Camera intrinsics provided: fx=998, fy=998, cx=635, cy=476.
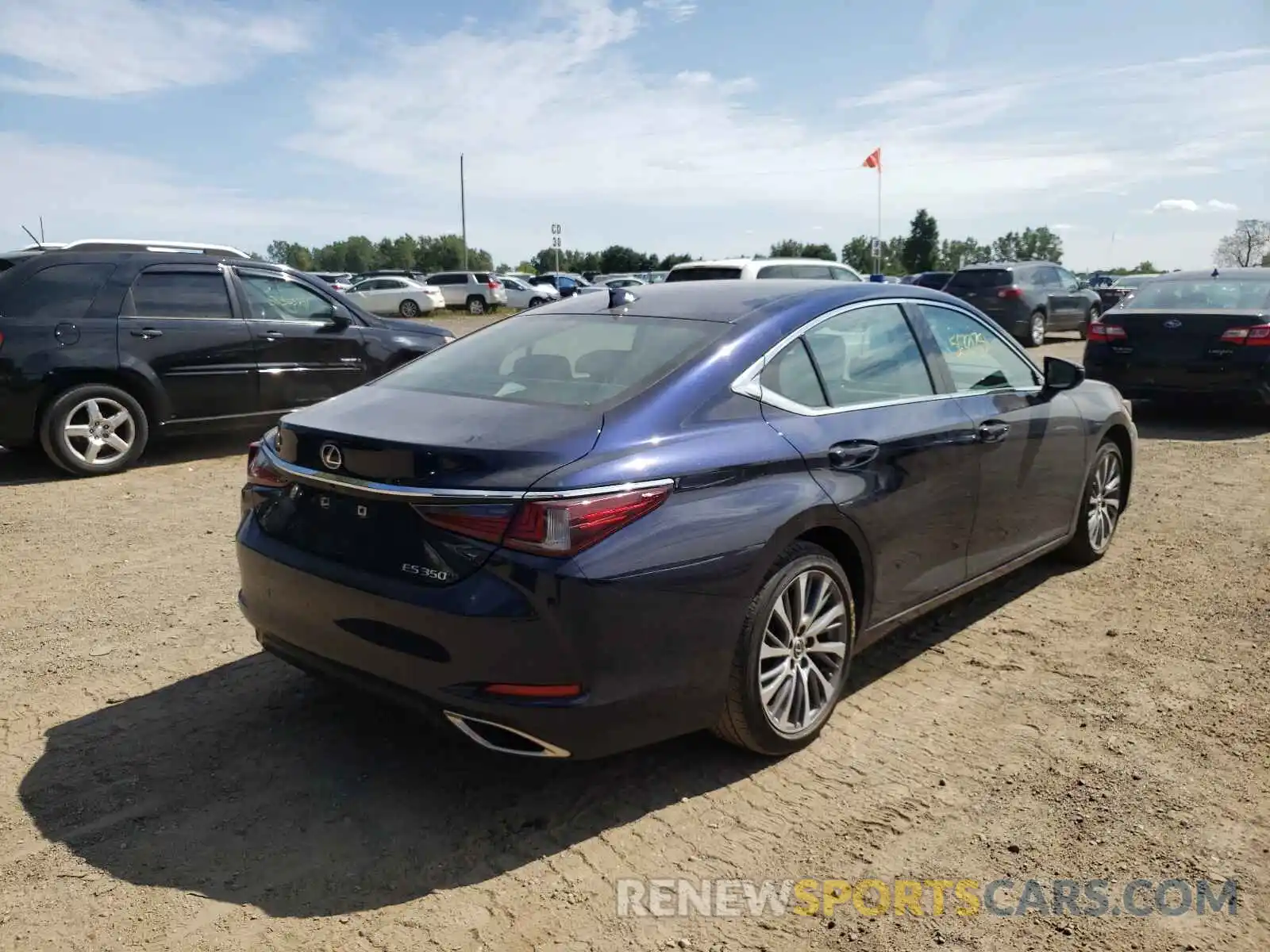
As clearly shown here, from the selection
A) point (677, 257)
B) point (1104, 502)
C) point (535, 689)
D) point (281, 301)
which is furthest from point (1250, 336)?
point (677, 257)

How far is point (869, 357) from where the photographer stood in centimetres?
388

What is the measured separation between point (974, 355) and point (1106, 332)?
20.7ft

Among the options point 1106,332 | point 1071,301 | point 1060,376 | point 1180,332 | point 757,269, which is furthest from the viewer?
point 1071,301

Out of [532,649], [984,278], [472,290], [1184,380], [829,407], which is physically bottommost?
[532,649]

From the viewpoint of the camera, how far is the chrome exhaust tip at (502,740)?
2.78 meters

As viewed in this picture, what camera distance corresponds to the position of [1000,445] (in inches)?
171

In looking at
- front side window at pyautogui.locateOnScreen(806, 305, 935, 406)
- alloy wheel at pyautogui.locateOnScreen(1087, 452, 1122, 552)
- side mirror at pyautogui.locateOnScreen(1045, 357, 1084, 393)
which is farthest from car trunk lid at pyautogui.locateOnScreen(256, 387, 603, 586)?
alloy wheel at pyautogui.locateOnScreen(1087, 452, 1122, 552)

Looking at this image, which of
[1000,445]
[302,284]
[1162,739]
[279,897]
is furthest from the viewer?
[302,284]

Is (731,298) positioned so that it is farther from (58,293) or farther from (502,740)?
(58,293)

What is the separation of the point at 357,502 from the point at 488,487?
0.48m

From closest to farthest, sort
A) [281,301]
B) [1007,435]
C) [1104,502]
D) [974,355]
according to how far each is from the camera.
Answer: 1. [1007,435]
2. [974,355]
3. [1104,502]
4. [281,301]

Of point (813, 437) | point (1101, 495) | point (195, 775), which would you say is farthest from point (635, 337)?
point (1101, 495)

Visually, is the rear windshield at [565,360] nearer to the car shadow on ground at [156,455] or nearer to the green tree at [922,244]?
the car shadow on ground at [156,455]

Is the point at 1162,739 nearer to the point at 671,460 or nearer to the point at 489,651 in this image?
the point at 671,460
